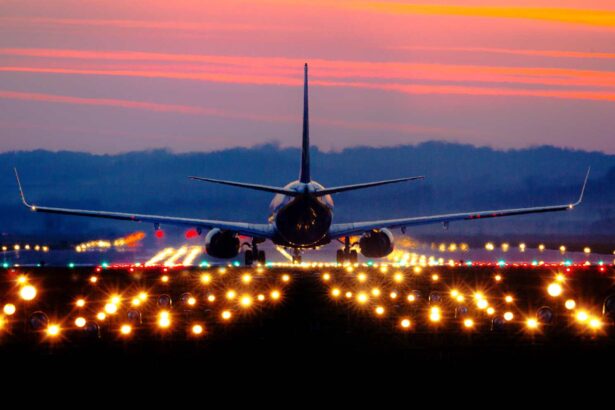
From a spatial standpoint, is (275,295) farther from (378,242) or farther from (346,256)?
(346,256)

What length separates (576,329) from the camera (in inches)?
1453

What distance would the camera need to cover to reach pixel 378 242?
70.4m

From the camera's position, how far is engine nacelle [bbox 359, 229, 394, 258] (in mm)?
70312

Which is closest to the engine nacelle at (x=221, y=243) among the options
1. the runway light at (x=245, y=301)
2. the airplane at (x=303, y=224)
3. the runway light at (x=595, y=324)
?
the airplane at (x=303, y=224)

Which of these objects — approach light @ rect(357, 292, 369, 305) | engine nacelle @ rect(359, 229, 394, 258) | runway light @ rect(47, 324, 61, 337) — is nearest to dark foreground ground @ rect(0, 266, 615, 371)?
approach light @ rect(357, 292, 369, 305)

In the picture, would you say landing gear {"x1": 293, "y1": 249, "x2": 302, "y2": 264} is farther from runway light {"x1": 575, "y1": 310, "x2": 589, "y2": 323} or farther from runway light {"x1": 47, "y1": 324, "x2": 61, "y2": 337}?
runway light {"x1": 47, "y1": 324, "x2": 61, "y2": 337}

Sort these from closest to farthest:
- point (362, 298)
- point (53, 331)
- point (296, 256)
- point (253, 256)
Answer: point (53, 331) → point (362, 298) → point (253, 256) → point (296, 256)

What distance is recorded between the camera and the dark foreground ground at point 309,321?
2714cm

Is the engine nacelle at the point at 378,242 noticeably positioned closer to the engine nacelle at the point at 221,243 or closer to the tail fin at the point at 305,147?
the tail fin at the point at 305,147

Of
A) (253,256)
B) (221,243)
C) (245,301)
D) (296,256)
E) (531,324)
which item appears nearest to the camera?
(531,324)

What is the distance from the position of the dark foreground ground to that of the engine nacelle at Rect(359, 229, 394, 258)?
896cm

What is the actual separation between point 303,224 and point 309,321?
25.5 m

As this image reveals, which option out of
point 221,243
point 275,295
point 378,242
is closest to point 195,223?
point 221,243

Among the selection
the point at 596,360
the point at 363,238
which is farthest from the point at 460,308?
the point at 363,238
